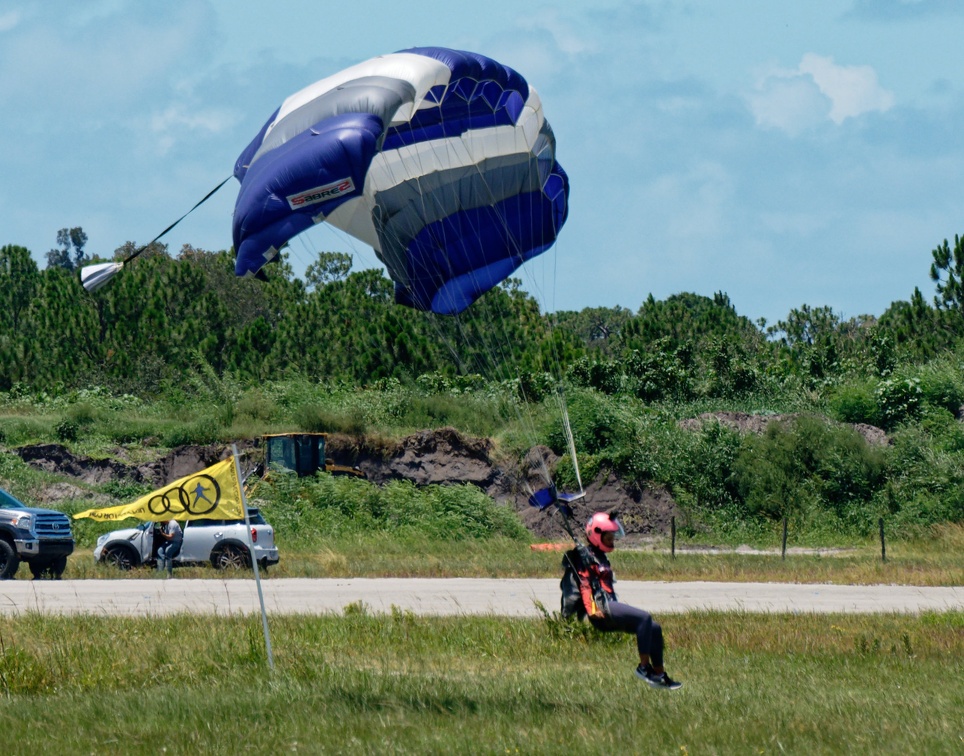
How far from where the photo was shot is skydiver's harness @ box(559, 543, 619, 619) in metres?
9.72

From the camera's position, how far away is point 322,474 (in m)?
36.1

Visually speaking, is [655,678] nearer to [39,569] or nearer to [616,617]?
[616,617]

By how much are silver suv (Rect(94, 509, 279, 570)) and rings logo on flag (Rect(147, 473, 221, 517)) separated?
11887mm

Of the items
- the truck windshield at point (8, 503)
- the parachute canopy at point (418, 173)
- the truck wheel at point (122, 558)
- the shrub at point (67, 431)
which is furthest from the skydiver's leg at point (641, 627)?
the shrub at point (67, 431)

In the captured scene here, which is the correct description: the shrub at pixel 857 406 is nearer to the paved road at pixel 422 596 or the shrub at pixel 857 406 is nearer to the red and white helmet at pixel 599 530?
the paved road at pixel 422 596

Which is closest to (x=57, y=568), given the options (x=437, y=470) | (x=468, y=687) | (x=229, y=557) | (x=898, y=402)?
(x=229, y=557)

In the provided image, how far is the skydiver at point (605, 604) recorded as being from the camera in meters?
9.64

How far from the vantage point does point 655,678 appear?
970 cm

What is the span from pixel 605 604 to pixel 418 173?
31.5 ft

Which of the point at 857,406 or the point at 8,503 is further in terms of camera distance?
the point at 857,406

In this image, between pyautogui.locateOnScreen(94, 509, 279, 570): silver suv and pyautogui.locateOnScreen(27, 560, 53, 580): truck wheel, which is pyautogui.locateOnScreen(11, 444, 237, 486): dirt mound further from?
pyautogui.locateOnScreen(27, 560, 53, 580): truck wheel

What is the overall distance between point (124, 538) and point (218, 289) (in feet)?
178

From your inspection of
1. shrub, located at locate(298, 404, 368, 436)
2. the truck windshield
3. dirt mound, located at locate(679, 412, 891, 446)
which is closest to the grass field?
the truck windshield

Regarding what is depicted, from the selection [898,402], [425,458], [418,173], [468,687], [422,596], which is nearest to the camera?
[468,687]
